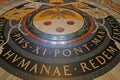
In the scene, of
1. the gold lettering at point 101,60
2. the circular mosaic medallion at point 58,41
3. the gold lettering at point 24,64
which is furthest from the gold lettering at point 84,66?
the gold lettering at point 24,64

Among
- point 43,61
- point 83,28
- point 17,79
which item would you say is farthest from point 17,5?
point 17,79

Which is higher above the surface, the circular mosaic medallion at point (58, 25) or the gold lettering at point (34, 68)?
the circular mosaic medallion at point (58, 25)

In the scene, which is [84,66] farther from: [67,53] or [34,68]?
[34,68]

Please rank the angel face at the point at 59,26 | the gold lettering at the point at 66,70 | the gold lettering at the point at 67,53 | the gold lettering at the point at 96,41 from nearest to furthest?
1. the gold lettering at the point at 66,70
2. the gold lettering at the point at 67,53
3. the gold lettering at the point at 96,41
4. the angel face at the point at 59,26

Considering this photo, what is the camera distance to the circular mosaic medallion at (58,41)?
1296 mm

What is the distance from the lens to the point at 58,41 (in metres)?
1.53

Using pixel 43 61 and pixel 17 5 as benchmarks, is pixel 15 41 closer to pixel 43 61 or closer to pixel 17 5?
pixel 43 61

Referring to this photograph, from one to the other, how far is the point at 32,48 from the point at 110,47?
0.57 m

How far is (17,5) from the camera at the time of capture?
205cm

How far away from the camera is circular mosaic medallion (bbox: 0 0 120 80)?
4.25 ft

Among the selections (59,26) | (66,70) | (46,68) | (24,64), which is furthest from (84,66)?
(59,26)

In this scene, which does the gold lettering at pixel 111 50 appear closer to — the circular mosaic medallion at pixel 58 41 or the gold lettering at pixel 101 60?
the circular mosaic medallion at pixel 58 41

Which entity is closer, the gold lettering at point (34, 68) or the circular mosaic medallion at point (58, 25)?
the gold lettering at point (34, 68)

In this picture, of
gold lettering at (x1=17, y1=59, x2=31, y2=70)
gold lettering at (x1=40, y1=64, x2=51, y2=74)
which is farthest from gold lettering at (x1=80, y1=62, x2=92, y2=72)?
gold lettering at (x1=17, y1=59, x2=31, y2=70)
